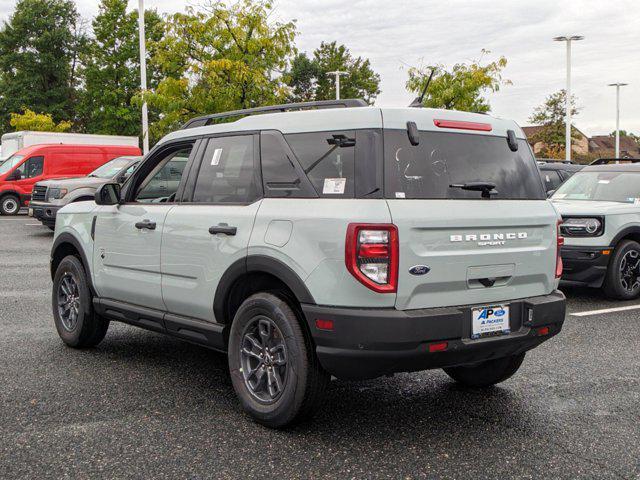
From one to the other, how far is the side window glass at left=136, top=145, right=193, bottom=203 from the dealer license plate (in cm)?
235

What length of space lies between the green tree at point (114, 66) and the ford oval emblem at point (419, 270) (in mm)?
49576

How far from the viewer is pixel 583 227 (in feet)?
28.6

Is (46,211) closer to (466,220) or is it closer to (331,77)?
(466,220)

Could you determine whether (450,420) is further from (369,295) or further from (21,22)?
(21,22)

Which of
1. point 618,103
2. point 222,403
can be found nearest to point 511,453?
point 222,403

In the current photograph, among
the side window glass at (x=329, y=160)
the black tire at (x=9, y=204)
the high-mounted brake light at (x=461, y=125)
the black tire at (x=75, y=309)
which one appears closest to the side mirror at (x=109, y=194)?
the black tire at (x=75, y=309)

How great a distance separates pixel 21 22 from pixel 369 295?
59515 mm

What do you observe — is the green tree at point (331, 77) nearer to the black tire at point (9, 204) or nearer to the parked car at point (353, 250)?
the black tire at point (9, 204)

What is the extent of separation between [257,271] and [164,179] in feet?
5.14

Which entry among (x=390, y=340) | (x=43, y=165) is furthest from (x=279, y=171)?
(x=43, y=165)

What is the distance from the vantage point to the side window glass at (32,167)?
863 inches

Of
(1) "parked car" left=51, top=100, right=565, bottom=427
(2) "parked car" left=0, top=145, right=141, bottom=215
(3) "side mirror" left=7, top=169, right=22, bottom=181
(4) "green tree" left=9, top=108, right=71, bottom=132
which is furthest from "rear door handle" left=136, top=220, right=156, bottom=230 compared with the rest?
(4) "green tree" left=9, top=108, right=71, bottom=132

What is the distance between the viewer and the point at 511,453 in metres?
3.88

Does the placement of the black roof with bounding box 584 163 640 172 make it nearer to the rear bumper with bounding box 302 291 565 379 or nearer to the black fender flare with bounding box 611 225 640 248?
the black fender flare with bounding box 611 225 640 248
